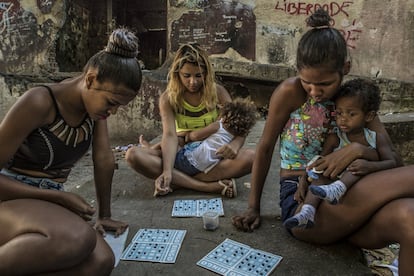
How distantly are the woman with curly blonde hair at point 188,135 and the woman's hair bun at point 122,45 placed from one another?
3.67 feet

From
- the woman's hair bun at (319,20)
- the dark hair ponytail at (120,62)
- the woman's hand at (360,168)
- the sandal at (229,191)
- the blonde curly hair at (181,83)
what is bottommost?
the sandal at (229,191)

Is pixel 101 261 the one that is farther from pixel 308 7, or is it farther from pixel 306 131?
pixel 308 7

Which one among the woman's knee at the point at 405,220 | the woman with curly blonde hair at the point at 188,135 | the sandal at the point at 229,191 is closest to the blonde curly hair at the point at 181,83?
the woman with curly blonde hair at the point at 188,135

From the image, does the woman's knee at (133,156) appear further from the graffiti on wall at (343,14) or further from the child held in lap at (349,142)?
the graffiti on wall at (343,14)

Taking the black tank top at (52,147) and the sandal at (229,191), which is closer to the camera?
the black tank top at (52,147)

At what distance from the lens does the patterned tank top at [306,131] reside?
196 cm

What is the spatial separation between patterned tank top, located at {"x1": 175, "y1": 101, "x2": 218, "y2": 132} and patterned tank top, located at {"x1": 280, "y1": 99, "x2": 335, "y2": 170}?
106 centimetres

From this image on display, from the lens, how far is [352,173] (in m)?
1.73

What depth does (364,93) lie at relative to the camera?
1.80 m

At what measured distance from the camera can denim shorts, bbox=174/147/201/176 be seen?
9.71 feet

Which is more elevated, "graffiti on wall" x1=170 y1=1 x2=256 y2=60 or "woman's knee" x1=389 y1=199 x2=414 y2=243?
"graffiti on wall" x1=170 y1=1 x2=256 y2=60

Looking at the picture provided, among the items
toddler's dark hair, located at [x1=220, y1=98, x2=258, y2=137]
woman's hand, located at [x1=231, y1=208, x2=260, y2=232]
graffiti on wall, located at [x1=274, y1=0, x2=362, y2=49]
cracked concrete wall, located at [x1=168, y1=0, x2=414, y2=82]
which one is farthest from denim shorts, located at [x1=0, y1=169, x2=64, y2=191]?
graffiti on wall, located at [x1=274, y1=0, x2=362, y2=49]

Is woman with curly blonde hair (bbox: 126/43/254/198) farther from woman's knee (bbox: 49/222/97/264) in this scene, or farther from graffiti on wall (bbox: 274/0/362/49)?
graffiti on wall (bbox: 274/0/362/49)

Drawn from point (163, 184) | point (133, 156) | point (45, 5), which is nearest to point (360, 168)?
point (163, 184)
